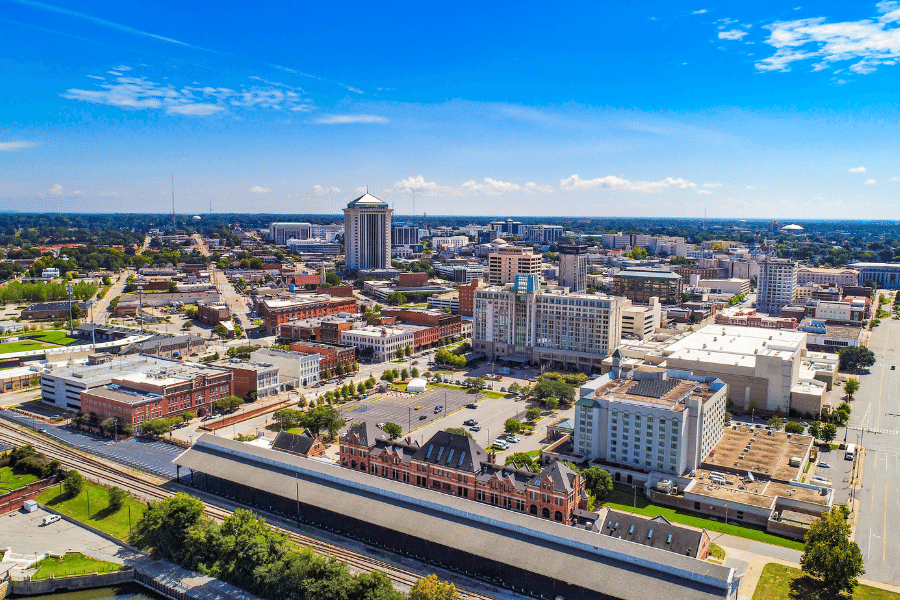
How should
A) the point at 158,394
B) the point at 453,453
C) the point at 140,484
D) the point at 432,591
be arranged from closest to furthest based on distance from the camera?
the point at 432,591, the point at 453,453, the point at 140,484, the point at 158,394

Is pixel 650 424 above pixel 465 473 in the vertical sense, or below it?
above

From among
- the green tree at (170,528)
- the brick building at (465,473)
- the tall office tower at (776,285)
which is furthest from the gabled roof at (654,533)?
the tall office tower at (776,285)

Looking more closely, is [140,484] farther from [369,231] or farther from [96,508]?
[369,231]

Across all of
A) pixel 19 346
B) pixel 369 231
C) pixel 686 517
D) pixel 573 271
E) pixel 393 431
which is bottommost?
pixel 686 517

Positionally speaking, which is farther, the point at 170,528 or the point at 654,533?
the point at 170,528

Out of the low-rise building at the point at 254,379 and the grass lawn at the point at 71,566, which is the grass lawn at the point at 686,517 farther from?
the low-rise building at the point at 254,379

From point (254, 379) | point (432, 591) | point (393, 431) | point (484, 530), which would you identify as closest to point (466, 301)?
point (254, 379)

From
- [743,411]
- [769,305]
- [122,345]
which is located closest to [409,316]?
[122,345]
